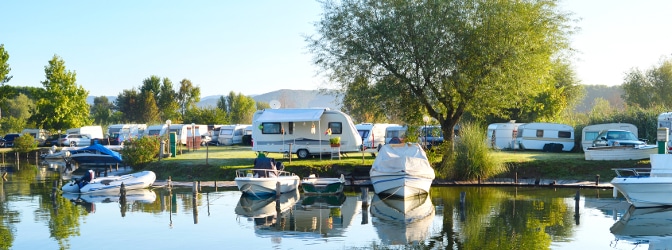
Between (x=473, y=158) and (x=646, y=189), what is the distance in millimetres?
8551

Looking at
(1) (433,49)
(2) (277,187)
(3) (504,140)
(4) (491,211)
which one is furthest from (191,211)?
(3) (504,140)

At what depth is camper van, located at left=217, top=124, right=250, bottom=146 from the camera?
185 ft

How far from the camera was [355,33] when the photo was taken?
31.3m

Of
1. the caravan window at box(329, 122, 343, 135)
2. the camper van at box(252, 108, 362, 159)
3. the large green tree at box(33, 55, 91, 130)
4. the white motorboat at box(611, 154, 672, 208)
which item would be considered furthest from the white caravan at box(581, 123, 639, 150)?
the large green tree at box(33, 55, 91, 130)

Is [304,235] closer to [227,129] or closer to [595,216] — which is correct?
[595,216]

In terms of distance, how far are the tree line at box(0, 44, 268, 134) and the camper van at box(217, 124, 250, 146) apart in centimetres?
1415

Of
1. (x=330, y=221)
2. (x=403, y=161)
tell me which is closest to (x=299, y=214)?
(x=330, y=221)

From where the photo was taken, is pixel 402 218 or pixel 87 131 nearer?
pixel 402 218

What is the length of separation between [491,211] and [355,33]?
1143 centimetres

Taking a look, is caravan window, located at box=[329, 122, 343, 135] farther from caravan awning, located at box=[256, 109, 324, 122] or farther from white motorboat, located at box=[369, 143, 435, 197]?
white motorboat, located at box=[369, 143, 435, 197]

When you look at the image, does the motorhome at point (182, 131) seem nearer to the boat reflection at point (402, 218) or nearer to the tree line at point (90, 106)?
the tree line at point (90, 106)

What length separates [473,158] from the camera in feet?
102

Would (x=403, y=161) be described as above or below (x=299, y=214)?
above

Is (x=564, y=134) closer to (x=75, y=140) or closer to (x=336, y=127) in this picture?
(x=336, y=127)
